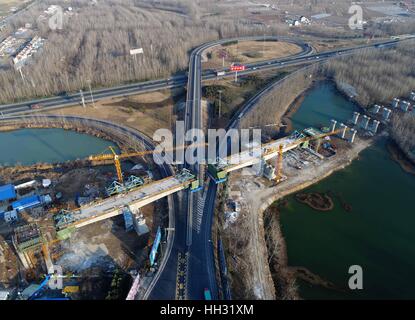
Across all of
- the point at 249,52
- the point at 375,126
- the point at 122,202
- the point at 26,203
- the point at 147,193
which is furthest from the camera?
the point at 249,52

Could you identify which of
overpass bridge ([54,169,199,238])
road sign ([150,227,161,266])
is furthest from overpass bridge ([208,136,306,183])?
road sign ([150,227,161,266])

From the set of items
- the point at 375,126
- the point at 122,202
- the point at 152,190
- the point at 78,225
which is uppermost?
the point at 375,126

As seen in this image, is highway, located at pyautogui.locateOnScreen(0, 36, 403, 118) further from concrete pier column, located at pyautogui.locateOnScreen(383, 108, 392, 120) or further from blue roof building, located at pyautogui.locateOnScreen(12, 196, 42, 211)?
concrete pier column, located at pyautogui.locateOnScreen(383, 108, 392, 120)

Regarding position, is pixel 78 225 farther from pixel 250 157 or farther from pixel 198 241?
pixel 250 157

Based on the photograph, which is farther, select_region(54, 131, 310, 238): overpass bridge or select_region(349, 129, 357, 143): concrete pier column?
select_region(349, 129, 357, 143): concrete pier column

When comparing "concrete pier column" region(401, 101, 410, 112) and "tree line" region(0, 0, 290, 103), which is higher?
"tree line" region(0, 0, 290, 103)

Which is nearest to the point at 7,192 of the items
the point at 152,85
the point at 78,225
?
the point at 78,225

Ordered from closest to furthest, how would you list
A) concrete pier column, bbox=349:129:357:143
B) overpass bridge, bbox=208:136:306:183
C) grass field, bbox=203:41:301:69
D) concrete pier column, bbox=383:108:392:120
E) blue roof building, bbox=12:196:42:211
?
blue roof building, bbox=12:196:42:211 → overpass bridge, bbox=208:136:306:183 → concrete pier column, bbox=349:129:357:143 → concrete pier column, bbox=383:108:392:120 → grass field, bbox=203:41:301:69
